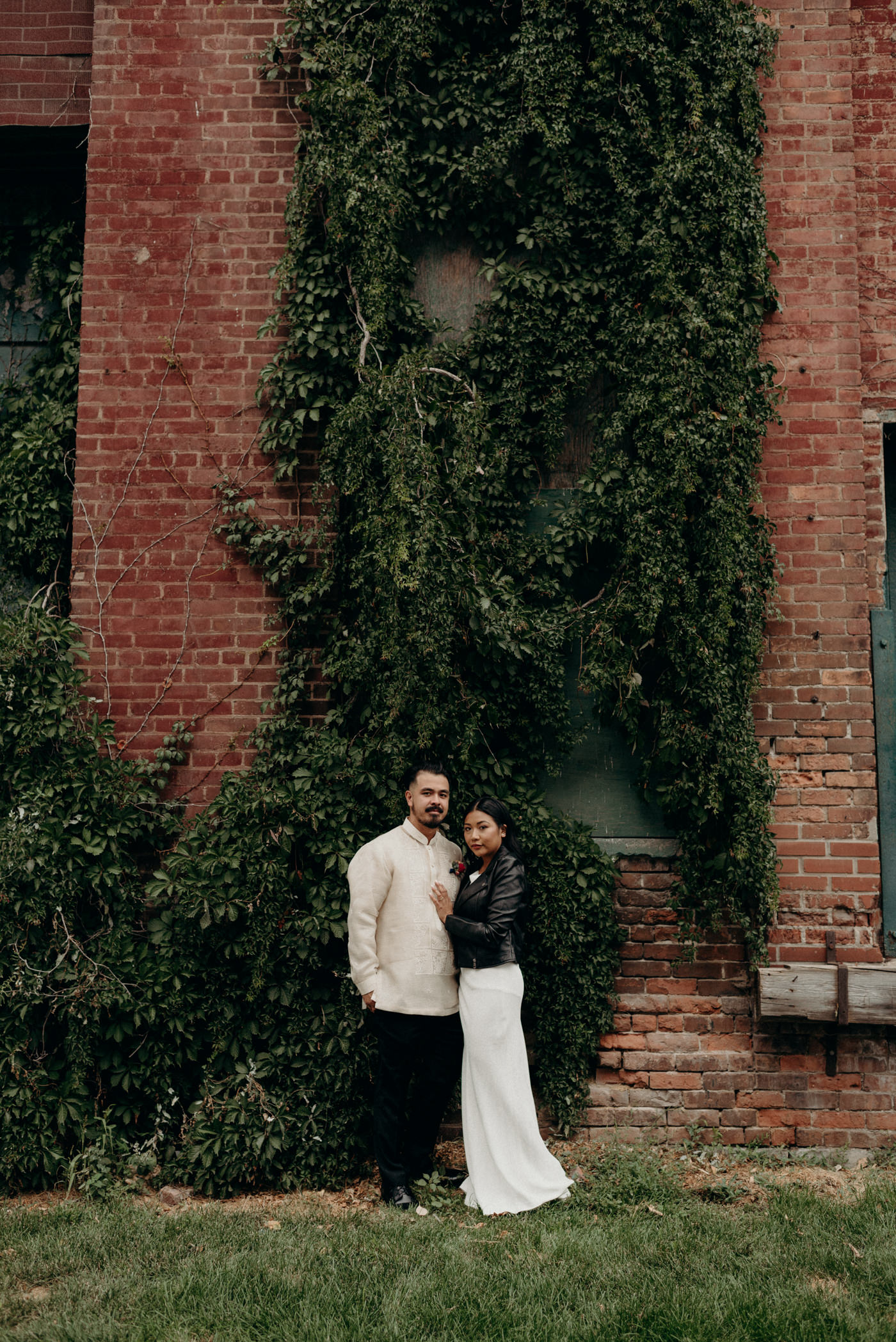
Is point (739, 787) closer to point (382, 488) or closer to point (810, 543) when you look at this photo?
point (810, 543)

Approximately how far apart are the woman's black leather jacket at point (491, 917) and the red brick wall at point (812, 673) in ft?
3.06

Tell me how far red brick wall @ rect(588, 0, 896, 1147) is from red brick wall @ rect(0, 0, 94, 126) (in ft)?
13.3

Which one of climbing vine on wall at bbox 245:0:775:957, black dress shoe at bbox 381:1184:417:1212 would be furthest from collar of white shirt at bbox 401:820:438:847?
black dress shoe at bbox 381:1184:417:1212

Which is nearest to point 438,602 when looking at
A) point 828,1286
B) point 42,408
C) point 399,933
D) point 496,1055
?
point 399,933

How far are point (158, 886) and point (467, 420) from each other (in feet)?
9.14

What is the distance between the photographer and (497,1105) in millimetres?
4473

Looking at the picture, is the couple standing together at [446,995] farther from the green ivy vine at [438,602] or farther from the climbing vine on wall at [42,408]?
the climbing vine on wall at [42,408]

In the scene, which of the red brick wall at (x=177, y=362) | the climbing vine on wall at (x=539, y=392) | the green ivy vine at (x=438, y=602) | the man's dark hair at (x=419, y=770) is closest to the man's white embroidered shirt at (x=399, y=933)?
the man's dark hair at (x=419, y=770)

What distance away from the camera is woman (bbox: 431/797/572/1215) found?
4.42m

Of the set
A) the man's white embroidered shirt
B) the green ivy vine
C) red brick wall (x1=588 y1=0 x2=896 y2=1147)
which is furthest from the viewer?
red brick wall (x1=588 y1=0 x2=896 y2=1147)

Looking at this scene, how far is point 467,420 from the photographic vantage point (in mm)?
5012

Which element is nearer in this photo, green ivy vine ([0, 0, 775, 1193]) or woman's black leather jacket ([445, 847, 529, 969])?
woman's black leather jacket ([445, 847, 529, 969])

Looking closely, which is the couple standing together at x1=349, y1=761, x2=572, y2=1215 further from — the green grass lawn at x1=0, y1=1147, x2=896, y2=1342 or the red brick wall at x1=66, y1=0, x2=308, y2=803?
the red brick wall at x1=66, y1=0, x2=308, y2=803

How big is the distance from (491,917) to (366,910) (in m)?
0.56
